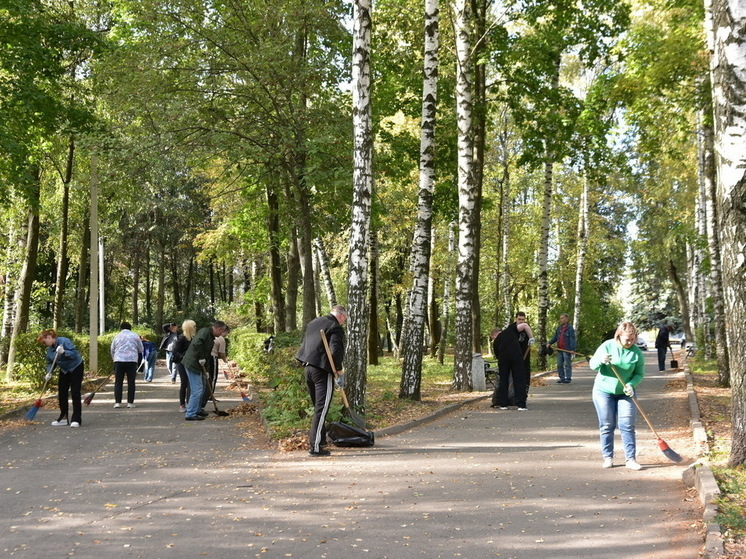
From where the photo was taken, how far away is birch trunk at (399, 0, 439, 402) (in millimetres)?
16828

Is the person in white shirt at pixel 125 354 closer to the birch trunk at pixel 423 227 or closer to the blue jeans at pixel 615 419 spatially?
the birch trunk at pixel 423 227

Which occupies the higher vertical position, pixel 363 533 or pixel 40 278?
pixel 40 278

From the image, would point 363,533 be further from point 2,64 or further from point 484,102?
point 484,102

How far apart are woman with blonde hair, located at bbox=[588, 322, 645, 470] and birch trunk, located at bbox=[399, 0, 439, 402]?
279 inches

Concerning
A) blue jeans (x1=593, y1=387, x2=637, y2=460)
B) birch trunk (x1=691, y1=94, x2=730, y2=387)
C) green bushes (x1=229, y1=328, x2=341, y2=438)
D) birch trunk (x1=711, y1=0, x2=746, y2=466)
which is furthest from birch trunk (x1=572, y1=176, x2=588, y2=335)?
birch trunk (x1=711, y1=0, x2=746, y2=466)

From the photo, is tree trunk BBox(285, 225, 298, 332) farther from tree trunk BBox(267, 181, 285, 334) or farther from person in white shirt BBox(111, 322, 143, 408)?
person in white shirt BBox(111, 322, 143, 408)

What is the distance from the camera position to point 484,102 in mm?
22547

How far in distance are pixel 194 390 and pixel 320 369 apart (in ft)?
17.2

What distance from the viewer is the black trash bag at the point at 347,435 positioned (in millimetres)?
11539

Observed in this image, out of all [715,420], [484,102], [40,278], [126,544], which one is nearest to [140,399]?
[484,102]

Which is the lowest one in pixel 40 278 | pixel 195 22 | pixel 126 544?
pixel 126 544

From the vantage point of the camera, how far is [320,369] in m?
11.1

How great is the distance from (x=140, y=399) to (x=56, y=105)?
7.11 metres

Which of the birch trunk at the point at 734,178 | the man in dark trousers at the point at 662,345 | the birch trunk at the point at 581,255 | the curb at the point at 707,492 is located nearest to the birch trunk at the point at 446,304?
the birch trunk at the point at 581,255
